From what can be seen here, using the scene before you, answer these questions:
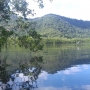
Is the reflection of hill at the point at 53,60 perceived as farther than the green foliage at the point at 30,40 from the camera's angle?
Yes

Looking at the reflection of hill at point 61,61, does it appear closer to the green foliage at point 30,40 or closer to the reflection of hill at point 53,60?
the reflection of hill at point 53,60

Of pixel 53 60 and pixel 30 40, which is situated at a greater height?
pixel 30 40

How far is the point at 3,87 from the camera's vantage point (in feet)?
62.2

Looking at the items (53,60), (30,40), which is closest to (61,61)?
(53,60)

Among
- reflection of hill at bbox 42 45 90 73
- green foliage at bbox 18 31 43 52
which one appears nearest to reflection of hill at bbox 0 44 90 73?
reflection of hill at bbox 42 45 90 73

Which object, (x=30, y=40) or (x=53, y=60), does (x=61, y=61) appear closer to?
(x=53, y=60)

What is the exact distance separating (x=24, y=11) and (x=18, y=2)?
1251 mm

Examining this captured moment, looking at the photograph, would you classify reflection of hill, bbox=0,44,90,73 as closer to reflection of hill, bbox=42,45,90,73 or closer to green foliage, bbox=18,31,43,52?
reflection of hill, bbox=42,45,90,73

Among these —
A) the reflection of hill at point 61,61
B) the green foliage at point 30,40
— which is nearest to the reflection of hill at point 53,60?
the reflection of hill at point 61,61

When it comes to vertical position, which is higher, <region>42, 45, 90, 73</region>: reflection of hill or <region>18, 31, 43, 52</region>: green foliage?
<region>18, 31, 43, 52</region>: green foliage

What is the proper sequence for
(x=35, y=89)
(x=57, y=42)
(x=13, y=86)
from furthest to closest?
(x=57, y=42)
(x=13, y=86)
(x=35, y=89)

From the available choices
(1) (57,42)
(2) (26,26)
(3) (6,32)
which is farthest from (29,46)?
(1) (57,42)

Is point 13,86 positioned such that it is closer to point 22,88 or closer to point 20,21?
point 22,88

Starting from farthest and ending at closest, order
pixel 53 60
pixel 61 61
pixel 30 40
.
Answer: pixel 53 60 → pixel 61 61 → pixel 30 40
